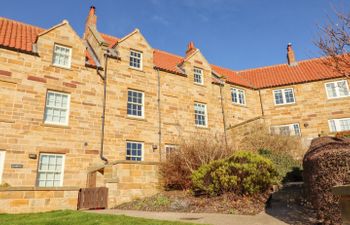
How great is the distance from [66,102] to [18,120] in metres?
2.81

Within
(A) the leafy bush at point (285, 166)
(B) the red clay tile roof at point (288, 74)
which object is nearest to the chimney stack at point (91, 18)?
(B) the red clay tile roof at point (288, 74)

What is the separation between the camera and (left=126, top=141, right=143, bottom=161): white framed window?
17.6 metres

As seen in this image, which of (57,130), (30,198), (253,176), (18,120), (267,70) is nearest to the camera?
(253,176)

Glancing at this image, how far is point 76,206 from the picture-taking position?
39.1 feet

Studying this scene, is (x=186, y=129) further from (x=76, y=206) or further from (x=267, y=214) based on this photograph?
(x=267, y=214)

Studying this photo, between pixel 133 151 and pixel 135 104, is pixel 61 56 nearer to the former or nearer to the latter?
pixel 135 104

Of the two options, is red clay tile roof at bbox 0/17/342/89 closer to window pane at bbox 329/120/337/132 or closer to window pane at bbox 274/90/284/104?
window pane at bbox 274/90/284/104

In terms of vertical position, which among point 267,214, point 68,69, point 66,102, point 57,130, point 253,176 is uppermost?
point 68,69

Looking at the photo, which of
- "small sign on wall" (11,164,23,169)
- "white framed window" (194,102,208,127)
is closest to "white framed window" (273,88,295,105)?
"white framed window" (194,102,208,127)

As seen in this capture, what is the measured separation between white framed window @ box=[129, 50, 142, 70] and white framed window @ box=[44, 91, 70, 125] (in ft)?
18.4

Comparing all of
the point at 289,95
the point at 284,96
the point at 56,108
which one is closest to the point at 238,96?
the point at 284,96

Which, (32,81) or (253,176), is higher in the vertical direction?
(32,81)

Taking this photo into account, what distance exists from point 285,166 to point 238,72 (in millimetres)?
19494

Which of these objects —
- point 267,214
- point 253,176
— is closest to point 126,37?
point 253,176
